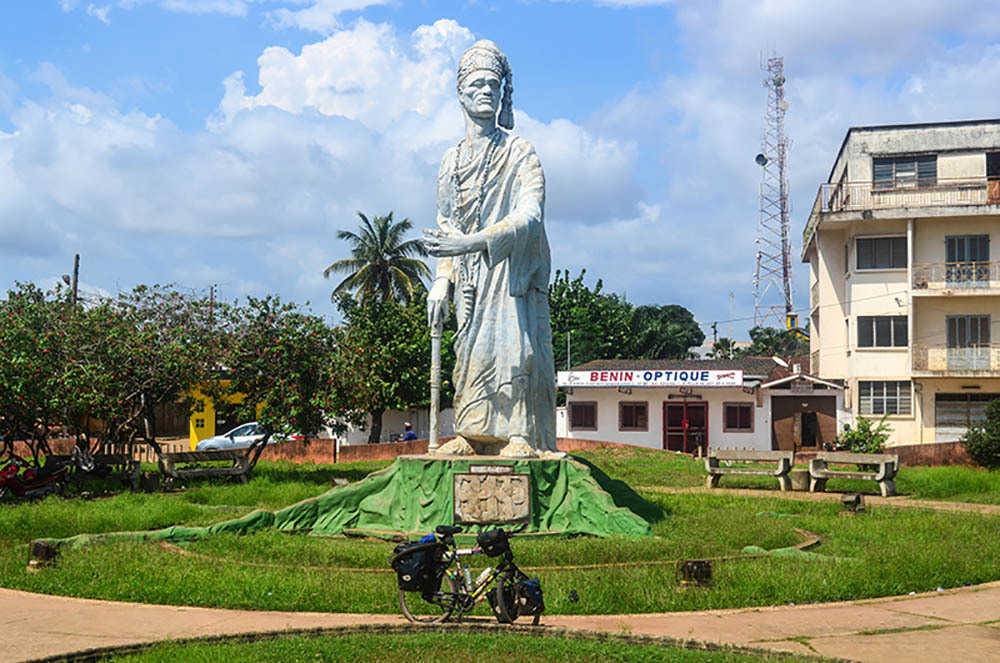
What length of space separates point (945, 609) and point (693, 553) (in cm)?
232

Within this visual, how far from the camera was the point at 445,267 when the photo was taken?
12625 mm

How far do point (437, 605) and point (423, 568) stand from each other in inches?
11.7

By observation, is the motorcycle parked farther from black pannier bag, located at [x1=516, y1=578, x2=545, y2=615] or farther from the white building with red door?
the white building with red door

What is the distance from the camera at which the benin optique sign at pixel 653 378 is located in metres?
31.8

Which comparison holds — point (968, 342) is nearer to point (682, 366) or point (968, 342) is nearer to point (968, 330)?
point (968, 330)

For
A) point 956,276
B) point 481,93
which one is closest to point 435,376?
point 481,93

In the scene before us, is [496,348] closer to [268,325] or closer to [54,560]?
[54,560]

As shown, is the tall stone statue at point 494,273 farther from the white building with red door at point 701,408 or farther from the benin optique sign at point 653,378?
the white building with red door at point 701,408

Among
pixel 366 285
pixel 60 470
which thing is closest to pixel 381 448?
pixel 60 470

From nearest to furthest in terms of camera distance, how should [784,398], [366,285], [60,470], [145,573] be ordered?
[145,573]
[60,470]
[784,398]
[366,285]

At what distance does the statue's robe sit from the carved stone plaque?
3.69 ft

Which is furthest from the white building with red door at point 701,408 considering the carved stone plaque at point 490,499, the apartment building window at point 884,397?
the carved stone plaque at point 490,499

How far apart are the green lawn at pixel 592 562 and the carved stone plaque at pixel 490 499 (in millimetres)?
435

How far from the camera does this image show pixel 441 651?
5.92m
